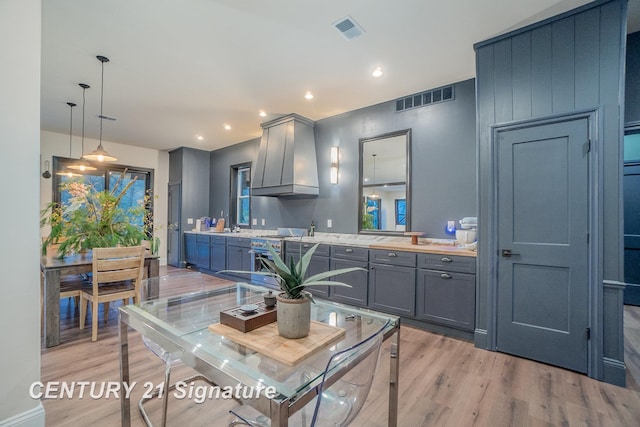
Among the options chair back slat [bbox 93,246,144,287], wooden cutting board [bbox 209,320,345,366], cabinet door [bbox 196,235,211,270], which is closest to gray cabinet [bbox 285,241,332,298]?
chair back slat [bbox 93,246,144,287]

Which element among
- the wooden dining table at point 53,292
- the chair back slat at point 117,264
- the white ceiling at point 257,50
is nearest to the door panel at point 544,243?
the white ceiling at point 257,50

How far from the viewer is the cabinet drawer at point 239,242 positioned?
5.16 metres

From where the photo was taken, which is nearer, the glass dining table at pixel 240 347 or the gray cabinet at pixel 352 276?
the glass dining table at pixel 240 347

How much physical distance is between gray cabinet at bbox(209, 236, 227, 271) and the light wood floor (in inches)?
112

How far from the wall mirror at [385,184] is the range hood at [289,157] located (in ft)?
2.95

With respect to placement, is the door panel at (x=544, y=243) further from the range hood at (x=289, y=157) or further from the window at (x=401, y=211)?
the range hood at (x=289, y=157)

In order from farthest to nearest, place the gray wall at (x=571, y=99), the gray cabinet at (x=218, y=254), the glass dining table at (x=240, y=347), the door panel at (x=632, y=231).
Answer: the gray cabinet at (x=218, y=254)
the door panel at (x=632, y=231)
the gray wall at (x=571, y=99)
the glass dining table at (x=240, y=347)

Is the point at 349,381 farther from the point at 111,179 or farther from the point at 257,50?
the point at 111,179

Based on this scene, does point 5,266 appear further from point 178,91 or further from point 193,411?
point 178,91

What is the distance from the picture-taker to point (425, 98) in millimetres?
3686

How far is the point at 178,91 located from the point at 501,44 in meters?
3.73

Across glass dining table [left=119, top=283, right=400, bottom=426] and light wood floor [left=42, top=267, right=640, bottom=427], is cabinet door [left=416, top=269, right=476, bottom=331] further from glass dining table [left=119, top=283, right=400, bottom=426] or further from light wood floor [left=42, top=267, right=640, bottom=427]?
glass dining table [left=119, top=283, right=400, bottom=426]

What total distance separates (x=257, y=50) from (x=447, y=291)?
10.2 feet

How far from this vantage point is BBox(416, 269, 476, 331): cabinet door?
2.81 m
